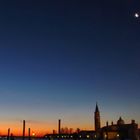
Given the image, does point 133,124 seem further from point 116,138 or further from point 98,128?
point 98,128

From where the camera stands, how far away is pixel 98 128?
7643 inches

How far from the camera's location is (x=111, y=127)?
176375 mm

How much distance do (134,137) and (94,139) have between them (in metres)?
31.8

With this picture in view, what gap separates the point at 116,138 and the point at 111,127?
20089 millimetres

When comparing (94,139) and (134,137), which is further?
(94,139)

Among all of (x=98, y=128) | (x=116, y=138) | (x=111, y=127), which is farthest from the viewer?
(x=98, y=128)

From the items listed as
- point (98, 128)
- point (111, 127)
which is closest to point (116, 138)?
point (111, 127)

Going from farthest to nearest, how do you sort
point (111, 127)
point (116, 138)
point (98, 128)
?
point (98, 128) < point (111, 127) < point (116, 138)

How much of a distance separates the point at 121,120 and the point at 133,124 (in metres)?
33.7

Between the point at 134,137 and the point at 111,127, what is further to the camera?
the point at 111,127

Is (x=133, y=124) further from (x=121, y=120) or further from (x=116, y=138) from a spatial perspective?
(x=121, y=120)

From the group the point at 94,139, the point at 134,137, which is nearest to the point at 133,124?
the point at 134,137

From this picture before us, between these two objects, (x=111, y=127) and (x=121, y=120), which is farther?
(x=121, y=120)

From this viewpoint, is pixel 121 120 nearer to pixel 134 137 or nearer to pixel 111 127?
pixel 111 127
